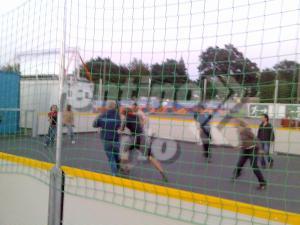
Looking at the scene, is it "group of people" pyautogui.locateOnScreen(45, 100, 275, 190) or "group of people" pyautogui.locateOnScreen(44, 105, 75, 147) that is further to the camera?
"group of people" pyautogui.locateOnScreen(45, 100, 275, 190)

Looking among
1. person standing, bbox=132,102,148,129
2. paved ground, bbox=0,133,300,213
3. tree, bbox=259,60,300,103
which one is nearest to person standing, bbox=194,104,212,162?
paved ground, bbox=0,133,300,213

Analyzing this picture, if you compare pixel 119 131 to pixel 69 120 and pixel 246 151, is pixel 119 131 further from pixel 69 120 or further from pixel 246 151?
pixel 246 151

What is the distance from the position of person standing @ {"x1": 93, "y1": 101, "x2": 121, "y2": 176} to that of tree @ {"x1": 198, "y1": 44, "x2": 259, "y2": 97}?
Result: 3.67 feet

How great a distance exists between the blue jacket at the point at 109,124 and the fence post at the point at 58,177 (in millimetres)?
690

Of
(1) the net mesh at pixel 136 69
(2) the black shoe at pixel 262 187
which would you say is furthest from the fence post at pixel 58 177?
(2) the black shoe at pixel 262 187

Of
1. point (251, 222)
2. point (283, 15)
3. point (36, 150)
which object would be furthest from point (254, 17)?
point (36, 150)

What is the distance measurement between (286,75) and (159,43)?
1097 mm

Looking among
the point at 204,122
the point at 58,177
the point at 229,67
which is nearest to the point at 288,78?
the point at 229,67

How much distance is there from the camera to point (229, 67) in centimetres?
278

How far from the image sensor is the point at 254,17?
2408 millimetres

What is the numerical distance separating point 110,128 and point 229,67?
1620 millimetres

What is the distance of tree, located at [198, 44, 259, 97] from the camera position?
105 inches

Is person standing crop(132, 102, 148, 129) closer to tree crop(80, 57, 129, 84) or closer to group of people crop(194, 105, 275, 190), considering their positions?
tree crop(80, 57, 129, 84)

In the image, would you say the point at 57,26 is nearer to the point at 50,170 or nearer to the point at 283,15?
the point at 50,170
